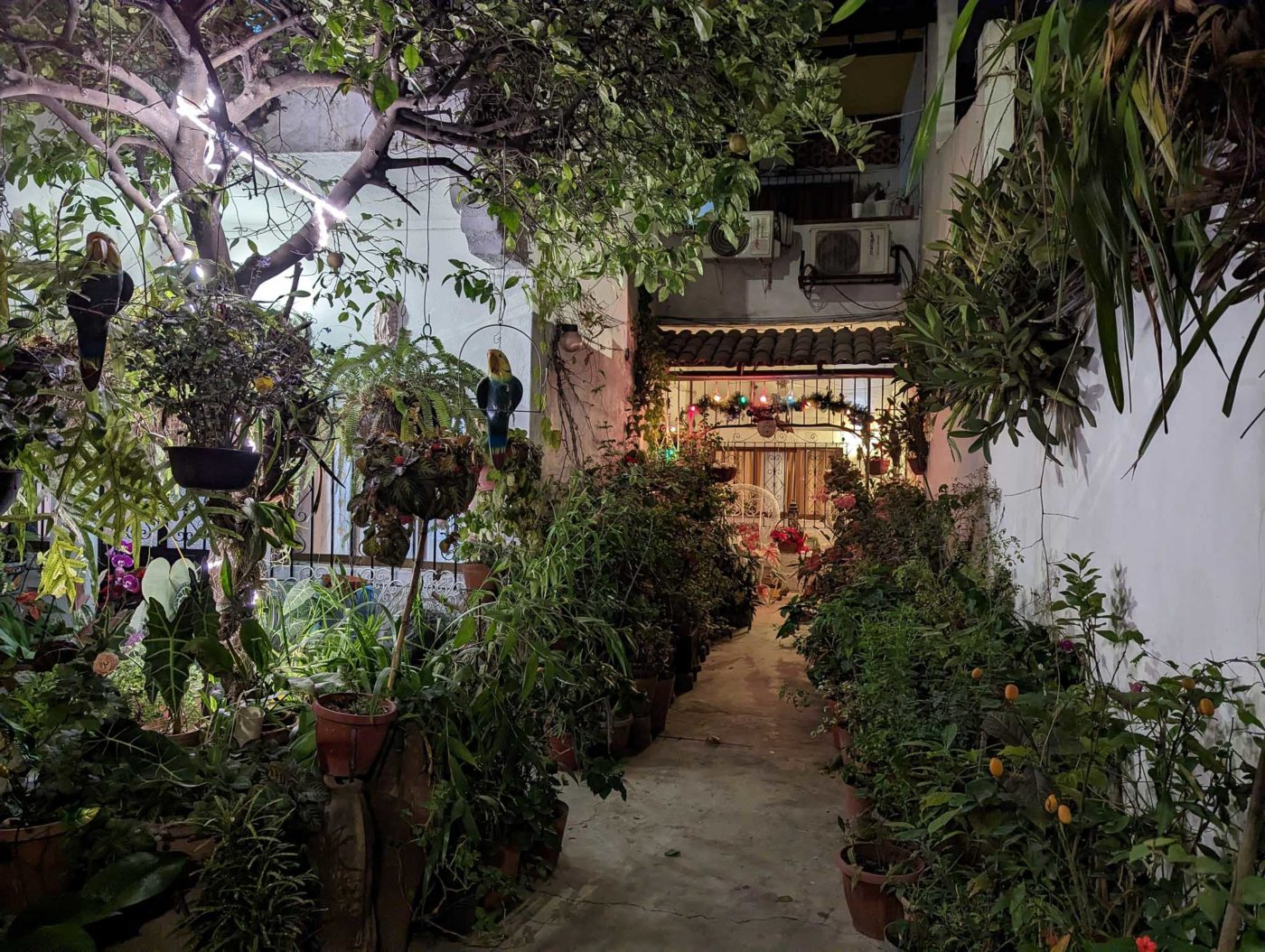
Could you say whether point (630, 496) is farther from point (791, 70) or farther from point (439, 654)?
point (791, 70)

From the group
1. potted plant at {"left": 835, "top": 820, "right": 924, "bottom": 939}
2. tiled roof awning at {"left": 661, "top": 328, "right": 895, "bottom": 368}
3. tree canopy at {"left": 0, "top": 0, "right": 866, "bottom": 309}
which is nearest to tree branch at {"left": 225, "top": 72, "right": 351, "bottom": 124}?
tree canopy at {"left": 0, "top": 0, "right": 866, "bottom": 309}

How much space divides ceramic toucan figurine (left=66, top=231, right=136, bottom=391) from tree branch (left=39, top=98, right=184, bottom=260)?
0.61m

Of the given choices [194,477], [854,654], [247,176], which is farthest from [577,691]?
[247,176]

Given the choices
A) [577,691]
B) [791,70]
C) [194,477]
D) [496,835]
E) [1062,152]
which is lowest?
[496,835]

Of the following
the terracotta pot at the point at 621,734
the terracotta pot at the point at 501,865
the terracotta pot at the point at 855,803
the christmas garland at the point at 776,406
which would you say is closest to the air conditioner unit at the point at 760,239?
the christmas garland at the point at 776,406

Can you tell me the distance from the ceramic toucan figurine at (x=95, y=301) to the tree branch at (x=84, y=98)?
2.29 ft

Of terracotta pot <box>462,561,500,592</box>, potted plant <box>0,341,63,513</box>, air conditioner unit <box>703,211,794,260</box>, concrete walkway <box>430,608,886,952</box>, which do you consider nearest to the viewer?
potted plant <box>0,341,63,513</box>

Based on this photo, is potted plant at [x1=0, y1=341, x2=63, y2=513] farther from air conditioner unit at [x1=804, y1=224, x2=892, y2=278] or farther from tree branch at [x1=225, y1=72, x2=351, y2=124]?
air conditioner unit at [x1=804, y1=224, x2=892, y2=278]

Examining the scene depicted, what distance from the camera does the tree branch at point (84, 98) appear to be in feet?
8.43

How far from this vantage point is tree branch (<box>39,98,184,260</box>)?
2818 millimetres

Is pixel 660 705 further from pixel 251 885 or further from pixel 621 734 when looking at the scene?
pixel 251 885

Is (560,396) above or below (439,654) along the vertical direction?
above

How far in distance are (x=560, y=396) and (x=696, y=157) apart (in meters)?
2.67

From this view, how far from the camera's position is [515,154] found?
3.50 metres
